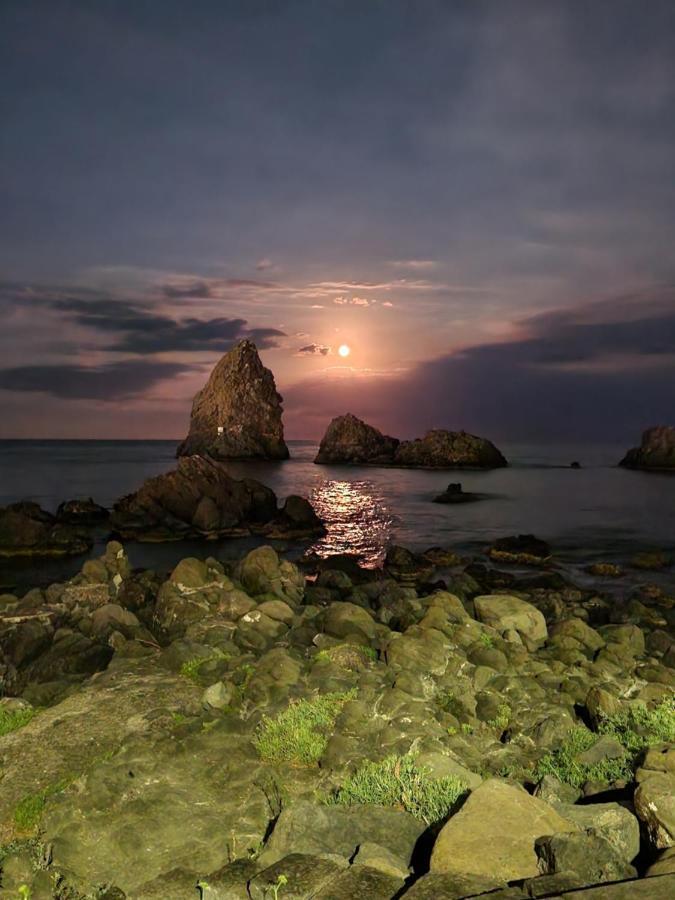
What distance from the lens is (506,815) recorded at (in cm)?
602

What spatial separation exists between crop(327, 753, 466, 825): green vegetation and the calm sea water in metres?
30.3

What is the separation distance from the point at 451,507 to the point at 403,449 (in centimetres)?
7957

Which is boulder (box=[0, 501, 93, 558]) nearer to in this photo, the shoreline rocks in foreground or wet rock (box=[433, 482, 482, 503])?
wet rock (box=[433, 482, 482, 503])

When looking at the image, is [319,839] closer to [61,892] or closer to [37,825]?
[61,892]

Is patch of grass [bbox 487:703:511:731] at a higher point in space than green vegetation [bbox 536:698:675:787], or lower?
lower

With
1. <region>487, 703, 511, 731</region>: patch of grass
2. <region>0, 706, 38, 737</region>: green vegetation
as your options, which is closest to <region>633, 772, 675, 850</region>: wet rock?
<region>487, 703, 511, 731</region>: patch of grass

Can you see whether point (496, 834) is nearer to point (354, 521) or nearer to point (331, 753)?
point (331, 753)

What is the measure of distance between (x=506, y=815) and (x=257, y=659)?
7295 millimetres

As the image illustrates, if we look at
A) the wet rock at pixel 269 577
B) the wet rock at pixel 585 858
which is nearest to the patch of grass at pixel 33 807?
the wet rock at pixel 585 858

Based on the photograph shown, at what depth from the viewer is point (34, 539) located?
122 ft

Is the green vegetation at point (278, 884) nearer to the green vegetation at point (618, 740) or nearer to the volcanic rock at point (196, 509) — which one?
the green vegetation at point (618, 740)

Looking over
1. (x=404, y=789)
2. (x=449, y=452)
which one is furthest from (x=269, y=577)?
(x=449, y=452)

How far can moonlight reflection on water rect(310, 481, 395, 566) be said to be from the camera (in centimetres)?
4144

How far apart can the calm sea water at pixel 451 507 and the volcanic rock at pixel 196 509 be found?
2624 mm
